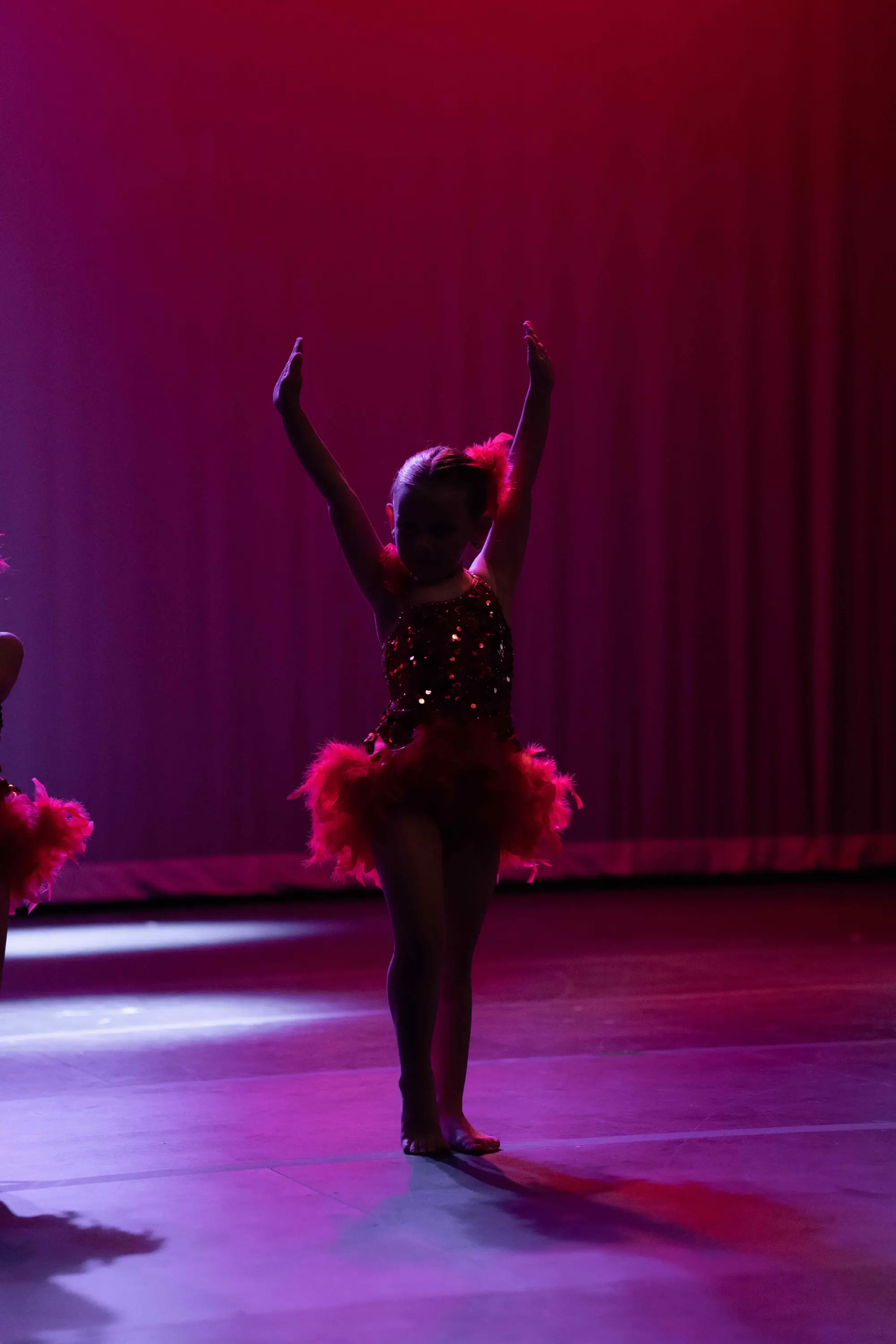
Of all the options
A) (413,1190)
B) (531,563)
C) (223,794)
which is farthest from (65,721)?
(413,1190)

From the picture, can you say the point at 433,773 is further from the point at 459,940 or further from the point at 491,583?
the point at 491,583

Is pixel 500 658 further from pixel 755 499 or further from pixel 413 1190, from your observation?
pixel 755 499

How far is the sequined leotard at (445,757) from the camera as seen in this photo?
229 cm

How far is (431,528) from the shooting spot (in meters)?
2.39

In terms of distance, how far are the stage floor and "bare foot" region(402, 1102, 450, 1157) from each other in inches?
1.3

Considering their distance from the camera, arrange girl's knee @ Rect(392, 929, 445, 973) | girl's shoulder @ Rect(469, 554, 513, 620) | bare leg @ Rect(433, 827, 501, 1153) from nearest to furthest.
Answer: girl's knee @ Rect(392, 929, 445, 973) < bare leg @ Rect(433, 827, 501, 1153) < girl's shoulder @ Rect(469, 554, 513, 620)

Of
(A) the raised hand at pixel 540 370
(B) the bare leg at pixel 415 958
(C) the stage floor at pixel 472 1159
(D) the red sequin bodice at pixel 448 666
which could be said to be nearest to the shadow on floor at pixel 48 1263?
(C) the stage floor at pixel 472 1159

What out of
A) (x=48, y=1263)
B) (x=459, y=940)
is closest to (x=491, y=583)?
(x=459, y=940)

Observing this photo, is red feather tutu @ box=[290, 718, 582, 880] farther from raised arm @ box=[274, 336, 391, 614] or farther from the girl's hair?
the girl's hair

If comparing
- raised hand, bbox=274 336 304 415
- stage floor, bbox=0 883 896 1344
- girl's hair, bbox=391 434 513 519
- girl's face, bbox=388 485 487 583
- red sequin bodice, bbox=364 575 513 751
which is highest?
raised hand, bbox=274 336 304 415

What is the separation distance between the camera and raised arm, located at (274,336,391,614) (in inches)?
93.4

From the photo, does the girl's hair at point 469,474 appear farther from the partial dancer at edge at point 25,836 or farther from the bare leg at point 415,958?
the partial dancer at edge at point 25,836

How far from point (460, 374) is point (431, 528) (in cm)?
347

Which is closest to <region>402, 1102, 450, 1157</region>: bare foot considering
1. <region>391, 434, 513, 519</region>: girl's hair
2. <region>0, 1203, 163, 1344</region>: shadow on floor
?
<region>0, 1203, 163, 1344</region>: shadow on floor
